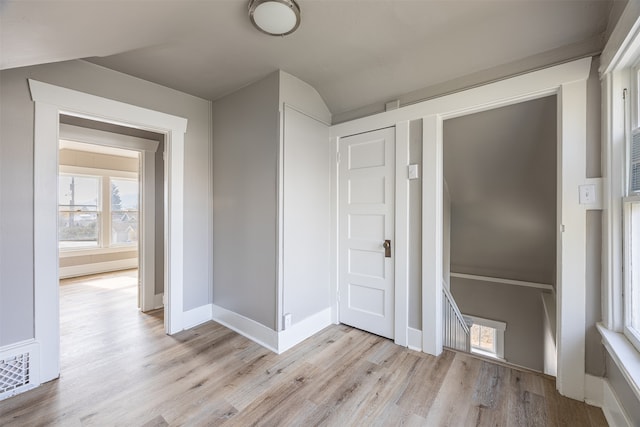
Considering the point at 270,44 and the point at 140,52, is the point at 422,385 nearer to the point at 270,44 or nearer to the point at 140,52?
the point at 270,44

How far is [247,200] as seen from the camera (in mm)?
2576

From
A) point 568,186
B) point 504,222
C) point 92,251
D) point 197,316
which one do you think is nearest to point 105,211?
point 92,251

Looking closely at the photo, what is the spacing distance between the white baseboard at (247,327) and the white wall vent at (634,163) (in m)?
2.56

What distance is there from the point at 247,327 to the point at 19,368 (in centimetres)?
154

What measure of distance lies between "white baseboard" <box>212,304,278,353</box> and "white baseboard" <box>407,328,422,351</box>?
3.88 ft

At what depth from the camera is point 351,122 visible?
8.80ft

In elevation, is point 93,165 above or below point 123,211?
above

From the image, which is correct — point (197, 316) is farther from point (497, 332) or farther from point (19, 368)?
point (497, 332)

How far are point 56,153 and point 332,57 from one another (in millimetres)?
2224

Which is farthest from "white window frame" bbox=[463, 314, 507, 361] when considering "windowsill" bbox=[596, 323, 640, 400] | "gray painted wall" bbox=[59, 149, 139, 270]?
"gray painted wall" bbox=[59, 149, 139, 270]

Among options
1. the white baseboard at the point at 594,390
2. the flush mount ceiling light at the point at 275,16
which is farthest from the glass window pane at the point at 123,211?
the white baseboard at the point at 594,390

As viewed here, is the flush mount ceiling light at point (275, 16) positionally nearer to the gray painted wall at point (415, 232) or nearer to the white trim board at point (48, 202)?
the gray painted wall at point (415, 232)

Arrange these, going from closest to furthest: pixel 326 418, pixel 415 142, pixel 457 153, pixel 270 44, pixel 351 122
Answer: pixel 326 418, pixel 270 44, pixel 415 142, pixel 351 122, pixel 457 153

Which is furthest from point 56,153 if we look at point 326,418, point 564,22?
point 564,22
